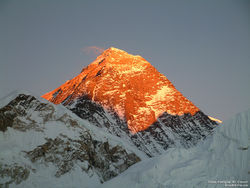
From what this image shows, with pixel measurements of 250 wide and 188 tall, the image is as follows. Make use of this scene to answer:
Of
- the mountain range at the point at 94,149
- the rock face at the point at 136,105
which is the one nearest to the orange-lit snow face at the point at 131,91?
the rock face at the point at 136,105

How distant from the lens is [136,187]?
97.2 feet

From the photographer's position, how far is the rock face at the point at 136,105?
117m

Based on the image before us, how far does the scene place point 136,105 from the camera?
442ft

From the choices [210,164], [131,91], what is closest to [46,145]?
[210,164]

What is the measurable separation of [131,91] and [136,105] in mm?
9393

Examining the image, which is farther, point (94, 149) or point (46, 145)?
A: point (94, 149)

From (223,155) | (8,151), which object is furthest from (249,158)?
(8,151)

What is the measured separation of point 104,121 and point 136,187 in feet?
274

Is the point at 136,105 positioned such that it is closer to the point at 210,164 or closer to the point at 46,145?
the point at 46,145

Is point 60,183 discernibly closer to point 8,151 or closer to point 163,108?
point 8,151

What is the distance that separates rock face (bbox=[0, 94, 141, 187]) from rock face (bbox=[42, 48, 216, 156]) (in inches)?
2046

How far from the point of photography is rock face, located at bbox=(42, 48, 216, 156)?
4599 inches

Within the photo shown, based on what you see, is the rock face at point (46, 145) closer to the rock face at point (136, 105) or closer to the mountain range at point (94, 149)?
the mountain range at point (94, 149)

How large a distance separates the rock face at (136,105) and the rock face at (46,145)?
171 ft
